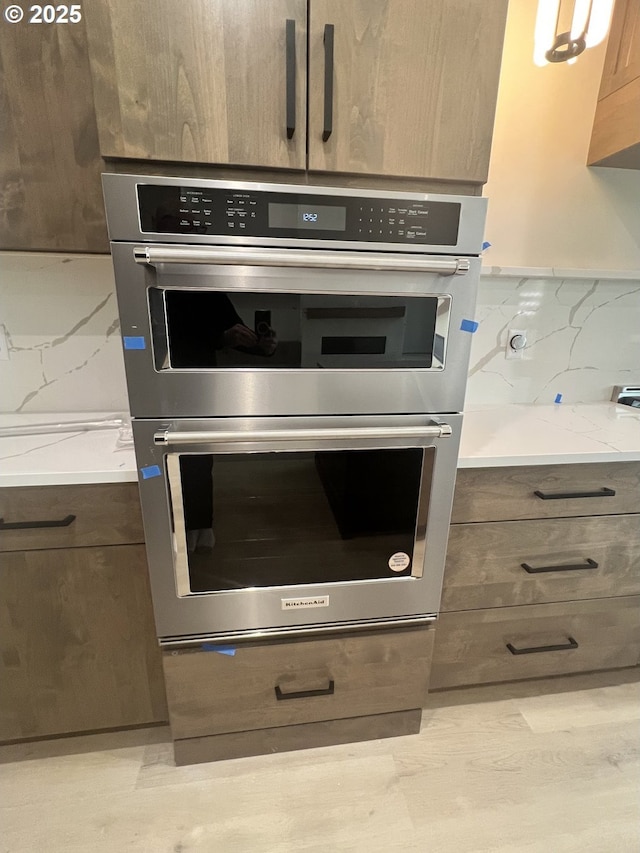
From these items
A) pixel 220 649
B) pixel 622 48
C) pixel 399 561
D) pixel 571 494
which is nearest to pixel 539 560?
pixel 571 494

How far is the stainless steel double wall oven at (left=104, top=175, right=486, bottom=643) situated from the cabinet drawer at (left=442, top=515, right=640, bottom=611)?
16 centimetres

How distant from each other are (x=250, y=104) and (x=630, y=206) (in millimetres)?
1472

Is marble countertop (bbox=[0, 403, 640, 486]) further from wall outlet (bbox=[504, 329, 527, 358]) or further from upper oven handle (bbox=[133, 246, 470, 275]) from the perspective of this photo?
upper oven handle (bbox=[133, 246, 470, 275])

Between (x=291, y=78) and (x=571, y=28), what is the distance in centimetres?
85

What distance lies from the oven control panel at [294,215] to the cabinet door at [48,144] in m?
0.35

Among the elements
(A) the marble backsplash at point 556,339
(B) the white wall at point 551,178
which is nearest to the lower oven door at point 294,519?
(A) the marble backsplash at point 556,339

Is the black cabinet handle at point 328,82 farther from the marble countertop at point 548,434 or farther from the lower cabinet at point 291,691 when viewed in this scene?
the lower cabinet at point 291,691

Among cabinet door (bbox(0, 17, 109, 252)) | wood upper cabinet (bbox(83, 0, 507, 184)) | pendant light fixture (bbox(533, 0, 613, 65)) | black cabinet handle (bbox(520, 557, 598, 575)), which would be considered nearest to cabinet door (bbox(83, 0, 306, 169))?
wood upper cabinet (bbox(83, 0, 507, 184))

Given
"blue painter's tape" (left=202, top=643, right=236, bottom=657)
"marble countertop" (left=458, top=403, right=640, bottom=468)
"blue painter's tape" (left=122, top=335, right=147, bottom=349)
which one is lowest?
"blue painter's tape" (left=202, top=643, right=236, bottom=657)

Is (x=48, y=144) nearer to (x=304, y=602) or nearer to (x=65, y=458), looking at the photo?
(x=65, y=458)

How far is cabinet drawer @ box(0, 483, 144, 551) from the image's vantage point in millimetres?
1018

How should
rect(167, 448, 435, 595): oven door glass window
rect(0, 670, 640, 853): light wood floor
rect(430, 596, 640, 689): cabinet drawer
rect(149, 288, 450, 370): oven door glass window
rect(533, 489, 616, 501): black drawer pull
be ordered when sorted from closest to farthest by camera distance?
rect(149, 288, 450, 370): oven door glass window → rect(167, 448, 435, 595): oven door glass window → rect(0, 670, 640, 853): light wood floor → rect(533, 489, 616, 501): black drawer pull → rect(430, 596, 640, 689): cabinet drawer

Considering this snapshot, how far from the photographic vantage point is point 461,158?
0.91 metres

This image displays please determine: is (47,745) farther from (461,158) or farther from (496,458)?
(461,158)
